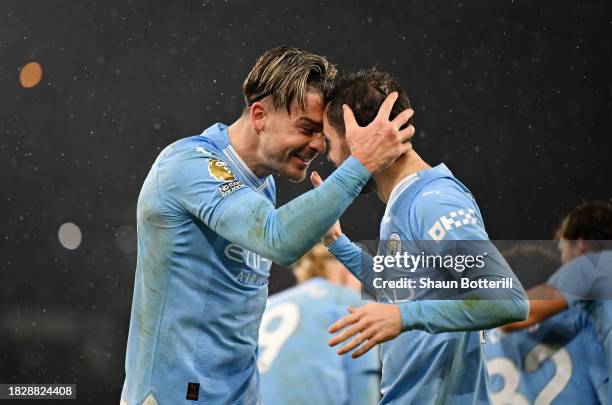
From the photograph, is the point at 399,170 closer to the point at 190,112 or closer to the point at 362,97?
the point at 362,97

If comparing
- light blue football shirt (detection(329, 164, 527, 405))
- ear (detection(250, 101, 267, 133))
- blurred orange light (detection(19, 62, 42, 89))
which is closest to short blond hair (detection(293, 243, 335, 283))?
light blue football shirt (detection(329, 164, 527, 405))

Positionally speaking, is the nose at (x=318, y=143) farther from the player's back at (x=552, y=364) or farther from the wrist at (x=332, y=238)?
the player's back at (x=552, y=364)

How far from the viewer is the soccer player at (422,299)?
1.77 m

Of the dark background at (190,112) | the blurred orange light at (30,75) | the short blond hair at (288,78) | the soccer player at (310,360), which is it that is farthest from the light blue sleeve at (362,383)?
the blurred orange light at (30,75)

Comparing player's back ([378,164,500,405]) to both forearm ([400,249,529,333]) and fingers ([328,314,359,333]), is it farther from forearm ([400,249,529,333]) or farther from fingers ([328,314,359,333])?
fingers ([328,314,359,333])

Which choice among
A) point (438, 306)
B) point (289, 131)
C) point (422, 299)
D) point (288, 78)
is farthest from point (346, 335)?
point (288, 78)

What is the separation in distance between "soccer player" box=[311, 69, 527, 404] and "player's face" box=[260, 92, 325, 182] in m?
0.06

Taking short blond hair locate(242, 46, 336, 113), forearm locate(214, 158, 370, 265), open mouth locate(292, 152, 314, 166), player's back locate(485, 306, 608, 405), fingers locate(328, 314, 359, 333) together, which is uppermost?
short blond hair locate(242, 46, 336, 113)

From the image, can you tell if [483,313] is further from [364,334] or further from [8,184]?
[8,184]

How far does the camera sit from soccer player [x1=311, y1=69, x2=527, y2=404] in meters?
1.77

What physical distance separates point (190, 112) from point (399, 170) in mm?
3046

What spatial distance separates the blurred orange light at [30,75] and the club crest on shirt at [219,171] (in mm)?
3271

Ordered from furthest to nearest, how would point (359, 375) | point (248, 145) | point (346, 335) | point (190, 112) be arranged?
point (190, 112) < point (248, 145) < point (359, 375) < point (346, 335)

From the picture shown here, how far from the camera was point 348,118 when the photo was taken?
2.03 meters
